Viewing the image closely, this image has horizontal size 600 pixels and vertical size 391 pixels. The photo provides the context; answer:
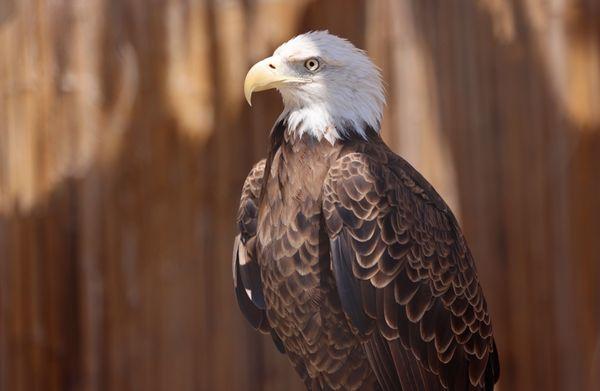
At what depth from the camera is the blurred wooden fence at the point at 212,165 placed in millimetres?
3840

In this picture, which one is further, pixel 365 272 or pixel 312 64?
pixel 312 64

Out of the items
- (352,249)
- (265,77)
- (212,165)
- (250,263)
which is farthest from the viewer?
(212,165)

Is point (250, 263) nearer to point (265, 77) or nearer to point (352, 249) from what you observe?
point (352, 249)

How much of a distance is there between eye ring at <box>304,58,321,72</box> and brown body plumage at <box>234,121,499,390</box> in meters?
0.22

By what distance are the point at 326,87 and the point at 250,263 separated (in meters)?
0.67

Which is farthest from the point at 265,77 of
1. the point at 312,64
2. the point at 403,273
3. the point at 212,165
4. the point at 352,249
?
the point at 212,165

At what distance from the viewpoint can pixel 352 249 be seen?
9.64 ft

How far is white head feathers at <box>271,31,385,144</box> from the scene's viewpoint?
3104mm

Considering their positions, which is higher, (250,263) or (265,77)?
(265,77)

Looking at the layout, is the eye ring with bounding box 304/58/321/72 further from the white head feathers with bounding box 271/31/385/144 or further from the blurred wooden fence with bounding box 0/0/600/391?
the blurred wooden fence with bounding box 0/0/600/391

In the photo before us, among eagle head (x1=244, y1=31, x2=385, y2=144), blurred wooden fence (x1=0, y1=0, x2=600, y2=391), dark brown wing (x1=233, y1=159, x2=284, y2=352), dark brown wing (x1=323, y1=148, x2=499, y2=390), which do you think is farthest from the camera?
blurred wooden fence (x1=0, y1=0, x2=600, y2=391)

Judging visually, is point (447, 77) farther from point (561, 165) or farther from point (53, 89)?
point (53, 89)

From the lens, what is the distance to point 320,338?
3.07 m

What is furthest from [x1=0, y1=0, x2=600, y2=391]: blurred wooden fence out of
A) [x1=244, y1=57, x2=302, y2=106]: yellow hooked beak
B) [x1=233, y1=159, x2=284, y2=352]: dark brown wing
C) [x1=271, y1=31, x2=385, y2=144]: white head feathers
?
[x1=244, y1=57, x2=302, y2=106]: yellow hooked beak
